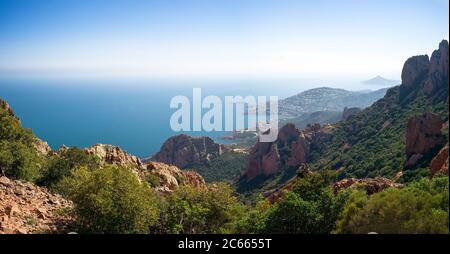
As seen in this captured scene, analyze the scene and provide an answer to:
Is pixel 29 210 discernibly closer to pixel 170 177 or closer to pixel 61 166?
pixel 61 166

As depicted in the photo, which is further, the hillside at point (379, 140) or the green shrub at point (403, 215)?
the hillside at point (379, 140)

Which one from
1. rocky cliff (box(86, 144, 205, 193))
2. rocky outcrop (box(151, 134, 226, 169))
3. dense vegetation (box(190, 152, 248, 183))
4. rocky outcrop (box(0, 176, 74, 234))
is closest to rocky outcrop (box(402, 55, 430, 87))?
dense vegetation (box(190, 152, 248, 183))

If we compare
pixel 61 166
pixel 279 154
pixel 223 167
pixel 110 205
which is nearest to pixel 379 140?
pixel 279 154

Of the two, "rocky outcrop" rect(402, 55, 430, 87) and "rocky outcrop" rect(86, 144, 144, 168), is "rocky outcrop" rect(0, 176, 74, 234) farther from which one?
"rocky outcrop" rect(402, 55, 430, 87)

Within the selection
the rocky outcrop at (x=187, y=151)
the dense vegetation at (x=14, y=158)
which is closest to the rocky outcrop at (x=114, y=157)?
the dense vegetation at (x=14, y=158)

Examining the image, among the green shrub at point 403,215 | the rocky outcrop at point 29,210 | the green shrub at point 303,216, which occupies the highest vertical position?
the green shrub at point 403,215

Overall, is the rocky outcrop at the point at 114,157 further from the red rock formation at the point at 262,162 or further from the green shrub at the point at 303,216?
the red rock formation at the point at 262,162

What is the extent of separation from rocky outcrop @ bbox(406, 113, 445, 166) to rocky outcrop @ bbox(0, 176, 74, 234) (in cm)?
3173

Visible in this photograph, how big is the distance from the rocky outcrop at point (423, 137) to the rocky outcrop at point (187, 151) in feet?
197

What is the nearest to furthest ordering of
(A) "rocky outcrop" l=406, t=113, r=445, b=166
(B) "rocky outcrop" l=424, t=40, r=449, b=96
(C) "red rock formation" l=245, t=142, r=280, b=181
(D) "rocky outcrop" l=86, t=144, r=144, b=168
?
(D) "rocky outcrop" l=86, t=144, r=144, b=168 → (A) "rocky outcrop" l=406, t=113, r=445, b=166 → (B) "rocky outcrop" l=424, t=40, r=449, b=96 → (C) "red rock formation" l=245, t=142, r=280, b=181

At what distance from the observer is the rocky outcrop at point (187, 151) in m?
95.0

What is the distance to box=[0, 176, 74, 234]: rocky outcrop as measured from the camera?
34.7 feet

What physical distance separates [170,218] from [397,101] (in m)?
58.6
